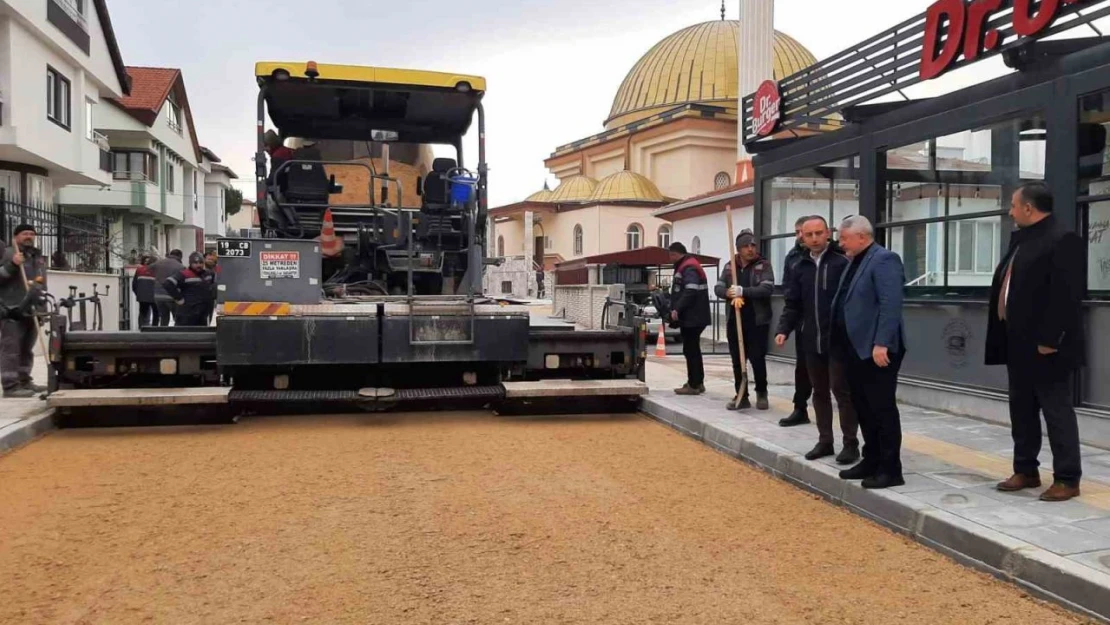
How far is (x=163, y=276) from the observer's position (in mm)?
13898

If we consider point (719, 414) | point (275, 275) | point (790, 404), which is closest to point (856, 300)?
point (719, 414)

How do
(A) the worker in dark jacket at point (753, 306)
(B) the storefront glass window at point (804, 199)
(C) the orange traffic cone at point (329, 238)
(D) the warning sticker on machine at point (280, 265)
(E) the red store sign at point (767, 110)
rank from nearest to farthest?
(D) the warning sticker on machine at point (280, 265)
(C) the orange traffic cone at point (329, 238)
(A) the worker in dark jacket at point (753, 306)
(B) the storefront glass window at point (804, 199)
(E) the red store sign at point (767, 110)

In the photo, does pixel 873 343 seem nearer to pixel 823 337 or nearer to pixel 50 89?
pixel 823 337

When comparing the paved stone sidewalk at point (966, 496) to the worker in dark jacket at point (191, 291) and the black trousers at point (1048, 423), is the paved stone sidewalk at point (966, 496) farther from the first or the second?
the worker in dark jacket at point (191, 291)

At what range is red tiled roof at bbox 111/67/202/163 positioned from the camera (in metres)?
34.9

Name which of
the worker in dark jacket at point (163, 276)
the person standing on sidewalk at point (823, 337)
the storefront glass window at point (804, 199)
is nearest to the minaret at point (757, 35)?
the storefront glass window at point (804, 199)

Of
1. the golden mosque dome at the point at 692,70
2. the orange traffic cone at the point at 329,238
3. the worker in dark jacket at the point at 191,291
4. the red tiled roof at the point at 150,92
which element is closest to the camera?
the orange traffic cone at the point at 329,238

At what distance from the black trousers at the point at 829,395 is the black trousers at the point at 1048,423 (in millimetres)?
1009

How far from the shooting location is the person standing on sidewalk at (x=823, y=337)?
6141mm

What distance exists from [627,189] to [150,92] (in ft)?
78.0

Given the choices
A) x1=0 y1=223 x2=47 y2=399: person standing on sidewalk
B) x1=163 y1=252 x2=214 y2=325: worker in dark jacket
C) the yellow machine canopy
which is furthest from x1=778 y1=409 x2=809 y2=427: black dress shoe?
x1=163 y1=252 x2=214 y2=325: worker in dark jacket

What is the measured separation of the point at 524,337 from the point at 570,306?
8.42m

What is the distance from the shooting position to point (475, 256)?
903 cm

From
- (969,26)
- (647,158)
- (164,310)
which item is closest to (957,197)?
(969,26)
